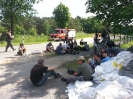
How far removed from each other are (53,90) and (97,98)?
222 centimetres

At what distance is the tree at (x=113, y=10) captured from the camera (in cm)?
1338

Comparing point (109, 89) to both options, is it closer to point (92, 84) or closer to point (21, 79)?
point (92, 84)

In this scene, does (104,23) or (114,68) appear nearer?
(114,68)

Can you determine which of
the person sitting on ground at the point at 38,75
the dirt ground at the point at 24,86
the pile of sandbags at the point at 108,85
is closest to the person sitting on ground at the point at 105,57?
the pile of sandbags at the point at 108,85

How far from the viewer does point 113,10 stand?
1433 centimetres

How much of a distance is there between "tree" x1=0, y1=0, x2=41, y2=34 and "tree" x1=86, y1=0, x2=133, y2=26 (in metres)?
17.7

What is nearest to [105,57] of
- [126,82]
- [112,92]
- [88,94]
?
[126,82]

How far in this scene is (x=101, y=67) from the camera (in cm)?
870

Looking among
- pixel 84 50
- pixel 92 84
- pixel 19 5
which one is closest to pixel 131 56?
pixel 92 84

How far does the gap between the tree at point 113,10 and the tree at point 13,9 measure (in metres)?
17.7

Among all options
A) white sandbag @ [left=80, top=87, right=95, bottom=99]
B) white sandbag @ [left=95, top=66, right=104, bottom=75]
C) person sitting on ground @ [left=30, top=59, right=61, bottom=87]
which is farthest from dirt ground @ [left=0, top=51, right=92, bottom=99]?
white sandbag @ [left=95, top=66, right=104, bottom=75]

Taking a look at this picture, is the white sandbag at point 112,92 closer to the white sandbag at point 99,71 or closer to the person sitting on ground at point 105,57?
the white sandbag at point 99,71

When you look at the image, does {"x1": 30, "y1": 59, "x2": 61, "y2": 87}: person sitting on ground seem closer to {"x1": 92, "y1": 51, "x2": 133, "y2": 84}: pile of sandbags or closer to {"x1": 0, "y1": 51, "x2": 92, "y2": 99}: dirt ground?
{"x1": 0, "y1": 51, "x2": 92, "y2": 99}: dirt ground

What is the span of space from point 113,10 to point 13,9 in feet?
64.7
